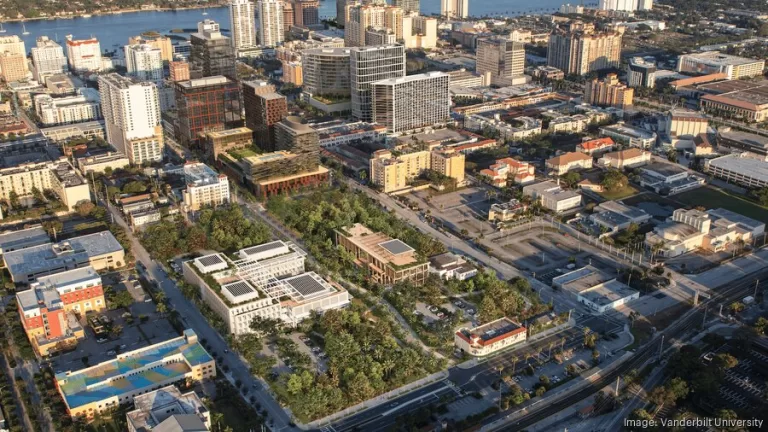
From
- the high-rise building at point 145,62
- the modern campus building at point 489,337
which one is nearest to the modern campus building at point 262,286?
the modern campus building at point 489,337

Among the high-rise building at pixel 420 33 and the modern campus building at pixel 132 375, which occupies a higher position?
the high-rise building at pixel 420 33

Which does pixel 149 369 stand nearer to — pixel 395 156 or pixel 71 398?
pixel 71 398

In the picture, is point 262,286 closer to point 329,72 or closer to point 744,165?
point 744,165

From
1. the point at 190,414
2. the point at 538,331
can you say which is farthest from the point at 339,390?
the point at 538,331

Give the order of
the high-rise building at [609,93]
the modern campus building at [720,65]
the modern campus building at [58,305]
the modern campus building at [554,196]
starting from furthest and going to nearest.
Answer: the modern campus building at [720,65]
the high-rise building at [609,93]
the modern campus building at [554,196]
the modern campus building at [58,305]

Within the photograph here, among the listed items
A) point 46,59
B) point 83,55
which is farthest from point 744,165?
point 46,59

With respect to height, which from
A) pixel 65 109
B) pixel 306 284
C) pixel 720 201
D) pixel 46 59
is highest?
pixel 46 59

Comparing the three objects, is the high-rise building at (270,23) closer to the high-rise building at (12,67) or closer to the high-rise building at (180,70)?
the high-rise building at (180,70)
